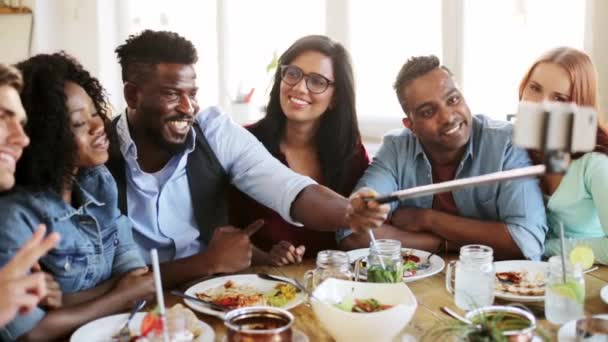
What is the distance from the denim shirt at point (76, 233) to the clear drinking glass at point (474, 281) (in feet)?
2.51

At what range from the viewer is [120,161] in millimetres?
1862

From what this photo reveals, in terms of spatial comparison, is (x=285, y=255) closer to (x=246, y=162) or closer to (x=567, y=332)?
(x=246, y=162)

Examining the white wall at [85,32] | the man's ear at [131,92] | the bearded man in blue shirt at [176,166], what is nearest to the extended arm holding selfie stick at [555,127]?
the bearded man in blue shirt at [176,166]

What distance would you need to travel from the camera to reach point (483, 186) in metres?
1.96

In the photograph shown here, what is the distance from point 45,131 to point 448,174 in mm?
1252

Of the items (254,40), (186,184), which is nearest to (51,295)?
(186,184)

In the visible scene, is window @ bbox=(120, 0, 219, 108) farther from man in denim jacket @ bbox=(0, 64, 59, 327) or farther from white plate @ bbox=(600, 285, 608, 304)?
white plate @ bbox=(600, 285, 608, 304)

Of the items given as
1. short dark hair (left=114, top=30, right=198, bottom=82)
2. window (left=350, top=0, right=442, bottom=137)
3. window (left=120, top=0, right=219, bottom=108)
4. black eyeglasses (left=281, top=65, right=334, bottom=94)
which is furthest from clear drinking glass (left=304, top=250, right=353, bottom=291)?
window (left=120, top=0, right=219, bottom=108)

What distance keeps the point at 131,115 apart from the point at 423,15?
1.92m

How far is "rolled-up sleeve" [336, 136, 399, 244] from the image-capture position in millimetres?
2059

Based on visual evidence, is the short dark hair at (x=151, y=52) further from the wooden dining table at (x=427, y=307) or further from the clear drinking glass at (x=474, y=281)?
the clear drinking glass at (x=474, y=281)

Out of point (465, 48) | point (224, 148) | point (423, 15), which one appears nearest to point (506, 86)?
point (465, 48)

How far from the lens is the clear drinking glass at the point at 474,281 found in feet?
4.56

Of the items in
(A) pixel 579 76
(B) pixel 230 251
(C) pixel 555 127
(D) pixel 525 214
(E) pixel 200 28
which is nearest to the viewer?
(C) pixel 555 127
